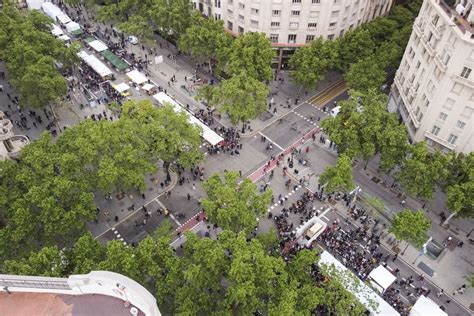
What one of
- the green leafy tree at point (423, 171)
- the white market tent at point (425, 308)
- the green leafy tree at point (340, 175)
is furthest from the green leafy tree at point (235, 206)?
the green leafy tree at point (423, 171)

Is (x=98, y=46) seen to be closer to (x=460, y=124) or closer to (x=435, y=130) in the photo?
(x=435, y=130)

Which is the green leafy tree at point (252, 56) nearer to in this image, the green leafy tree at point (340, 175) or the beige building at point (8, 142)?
the green leafy tree at point (340, 175)

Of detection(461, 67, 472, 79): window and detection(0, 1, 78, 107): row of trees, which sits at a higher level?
detection(461, 67, 472, 79): window

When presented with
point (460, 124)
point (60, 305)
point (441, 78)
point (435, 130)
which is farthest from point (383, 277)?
point (60, 305)

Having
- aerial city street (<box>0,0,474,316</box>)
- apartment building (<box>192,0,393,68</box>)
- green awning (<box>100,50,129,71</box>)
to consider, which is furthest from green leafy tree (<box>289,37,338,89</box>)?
green awning (<box>100,50,129,71</box>)

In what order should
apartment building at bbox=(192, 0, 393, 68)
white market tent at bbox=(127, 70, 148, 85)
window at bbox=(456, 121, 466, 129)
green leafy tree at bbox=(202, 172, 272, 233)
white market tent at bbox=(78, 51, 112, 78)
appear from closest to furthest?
green leafy tree at bbox=(202, 172, 272, 233), window at bbox=(456, 121, 466, 129), apartment building at bbox=(192, 0, 393, 68), white market tent at bbox=(127, 70, 148, 85), white market tent at bbox=(78, 51, 112, 78)

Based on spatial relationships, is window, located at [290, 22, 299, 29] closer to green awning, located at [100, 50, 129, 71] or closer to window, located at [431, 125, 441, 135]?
window, located at [431, 125, 441, 135]

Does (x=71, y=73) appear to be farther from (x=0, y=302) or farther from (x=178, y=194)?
(x=0, y=302)

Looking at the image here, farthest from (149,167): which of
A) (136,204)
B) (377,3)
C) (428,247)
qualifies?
(377,3)
